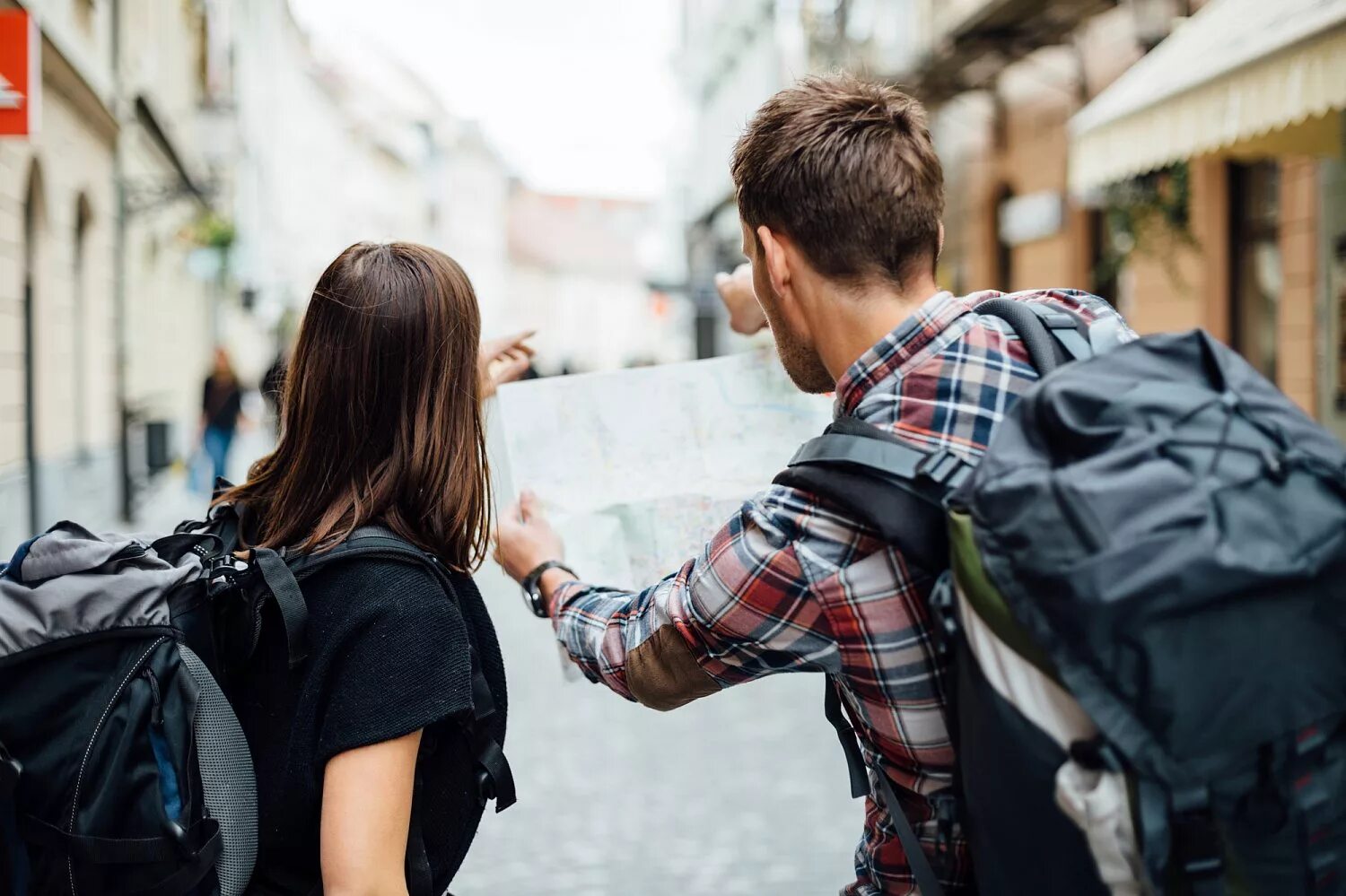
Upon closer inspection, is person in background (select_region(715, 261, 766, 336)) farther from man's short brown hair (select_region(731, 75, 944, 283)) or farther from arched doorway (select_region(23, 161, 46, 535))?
arched doorway (select_region(23, 161, 46, 535))

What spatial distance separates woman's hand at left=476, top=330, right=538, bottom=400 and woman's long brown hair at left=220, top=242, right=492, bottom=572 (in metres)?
0.53

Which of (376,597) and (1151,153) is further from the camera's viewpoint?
(1151,153)

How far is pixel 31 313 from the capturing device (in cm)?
1097

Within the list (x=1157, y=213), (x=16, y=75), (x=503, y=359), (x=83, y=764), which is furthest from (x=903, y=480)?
(x=1157, y=213)

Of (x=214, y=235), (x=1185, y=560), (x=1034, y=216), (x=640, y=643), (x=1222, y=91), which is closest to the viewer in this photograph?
(x=1185, y=560)

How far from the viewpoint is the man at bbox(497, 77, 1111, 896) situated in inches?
59.1

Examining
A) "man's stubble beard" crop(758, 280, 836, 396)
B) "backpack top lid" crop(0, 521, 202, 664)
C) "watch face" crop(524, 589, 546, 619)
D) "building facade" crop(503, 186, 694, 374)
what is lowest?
"watch face" crop(524, 589, 546, 619)

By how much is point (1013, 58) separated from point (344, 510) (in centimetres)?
1328

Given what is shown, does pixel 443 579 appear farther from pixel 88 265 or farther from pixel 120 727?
pixel 88 265

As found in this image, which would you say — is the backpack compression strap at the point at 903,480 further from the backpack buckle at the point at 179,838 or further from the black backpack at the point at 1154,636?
the backpack buckle at the point at 179,838

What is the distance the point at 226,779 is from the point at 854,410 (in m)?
0.82

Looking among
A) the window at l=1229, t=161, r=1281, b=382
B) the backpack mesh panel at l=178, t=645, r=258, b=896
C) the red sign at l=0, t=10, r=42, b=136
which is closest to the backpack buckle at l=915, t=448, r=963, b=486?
the backpack mesh panel at l=178, t=645, r=258, b=896

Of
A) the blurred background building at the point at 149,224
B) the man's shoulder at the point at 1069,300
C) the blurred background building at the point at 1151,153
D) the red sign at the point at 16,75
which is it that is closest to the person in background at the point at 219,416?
the blurred background building at the point at 149,224

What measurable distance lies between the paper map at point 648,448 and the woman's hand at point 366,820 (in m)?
0.74
